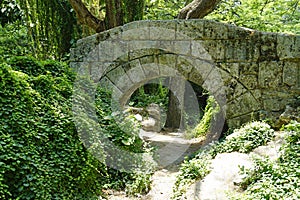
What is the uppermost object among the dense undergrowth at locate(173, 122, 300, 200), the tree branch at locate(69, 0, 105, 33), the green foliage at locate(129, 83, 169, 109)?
the tree branch at locate(69, 0, 105, 33)

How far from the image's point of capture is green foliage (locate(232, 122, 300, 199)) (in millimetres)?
3338

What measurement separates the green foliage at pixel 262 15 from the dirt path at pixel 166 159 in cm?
332

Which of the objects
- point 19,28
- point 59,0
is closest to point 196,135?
point 59,0

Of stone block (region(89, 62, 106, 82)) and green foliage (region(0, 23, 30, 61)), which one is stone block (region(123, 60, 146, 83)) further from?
green foliage (region(0, 23, 30, 61))

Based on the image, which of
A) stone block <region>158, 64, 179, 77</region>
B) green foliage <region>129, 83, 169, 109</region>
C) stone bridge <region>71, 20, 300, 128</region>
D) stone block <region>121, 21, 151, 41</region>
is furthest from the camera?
green foliage <region>129, 83, 169, 109</region>

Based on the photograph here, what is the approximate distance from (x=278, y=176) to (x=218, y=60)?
8.18 ft

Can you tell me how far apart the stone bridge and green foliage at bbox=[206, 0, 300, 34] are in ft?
8.58

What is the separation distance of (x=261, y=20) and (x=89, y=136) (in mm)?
5827

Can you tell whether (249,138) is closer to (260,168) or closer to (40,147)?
(260,168)

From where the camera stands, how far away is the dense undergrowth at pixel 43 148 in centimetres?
329

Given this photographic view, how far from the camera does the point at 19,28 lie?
26.6 ft

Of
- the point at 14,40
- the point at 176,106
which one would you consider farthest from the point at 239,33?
the point at 14,40

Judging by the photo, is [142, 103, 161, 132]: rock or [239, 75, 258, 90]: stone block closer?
[239, 75, 258, 90]: stone block

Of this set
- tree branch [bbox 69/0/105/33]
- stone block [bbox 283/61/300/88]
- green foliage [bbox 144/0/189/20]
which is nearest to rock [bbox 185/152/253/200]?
stone block [bbox 283/61/300/88]
